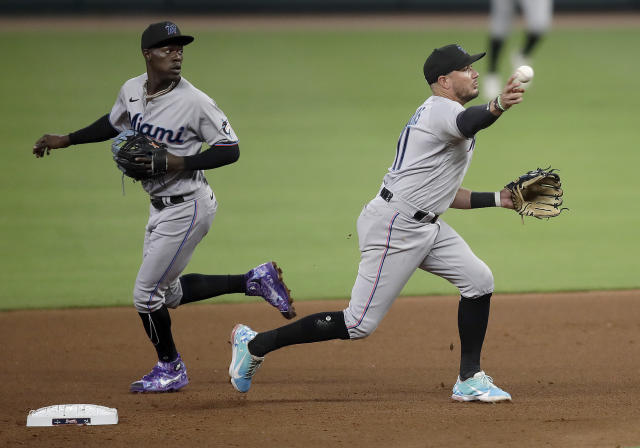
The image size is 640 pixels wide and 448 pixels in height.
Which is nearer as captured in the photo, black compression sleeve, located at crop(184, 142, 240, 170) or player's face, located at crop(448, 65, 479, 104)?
player's face, located at crop(448, 65, 479, 104)

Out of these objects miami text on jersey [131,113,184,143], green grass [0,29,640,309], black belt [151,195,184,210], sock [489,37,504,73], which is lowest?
green grass [0,29,640,309]

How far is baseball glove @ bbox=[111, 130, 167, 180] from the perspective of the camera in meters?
5.18

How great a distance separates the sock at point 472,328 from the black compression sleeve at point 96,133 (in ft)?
7.16

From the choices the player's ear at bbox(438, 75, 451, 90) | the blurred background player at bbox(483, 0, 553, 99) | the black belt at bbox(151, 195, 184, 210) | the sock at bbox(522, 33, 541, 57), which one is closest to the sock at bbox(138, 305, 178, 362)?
the black belt at bbox(151, 195, 184, 210)

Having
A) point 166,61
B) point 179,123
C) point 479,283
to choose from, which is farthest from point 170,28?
point 479,283

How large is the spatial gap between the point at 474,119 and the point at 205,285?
207 cm

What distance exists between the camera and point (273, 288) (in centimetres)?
588

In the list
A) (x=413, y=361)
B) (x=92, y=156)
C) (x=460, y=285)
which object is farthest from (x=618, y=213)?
(x=92, y=156)

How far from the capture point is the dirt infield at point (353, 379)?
4660 mm

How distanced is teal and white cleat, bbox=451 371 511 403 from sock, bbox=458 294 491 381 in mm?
A: 40

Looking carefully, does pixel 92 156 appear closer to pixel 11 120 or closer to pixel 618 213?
pixel 11 120

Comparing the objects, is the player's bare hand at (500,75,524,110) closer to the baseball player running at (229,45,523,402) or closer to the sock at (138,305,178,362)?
the baseball player running at (229,45,523,402)

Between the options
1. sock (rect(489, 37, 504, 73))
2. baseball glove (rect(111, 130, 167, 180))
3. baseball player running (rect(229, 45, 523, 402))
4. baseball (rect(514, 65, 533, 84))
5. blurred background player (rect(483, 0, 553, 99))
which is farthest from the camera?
sock (rect(489, 37, 504, 73))

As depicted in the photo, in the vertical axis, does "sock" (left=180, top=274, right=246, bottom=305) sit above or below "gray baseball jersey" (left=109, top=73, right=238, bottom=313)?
→ below
